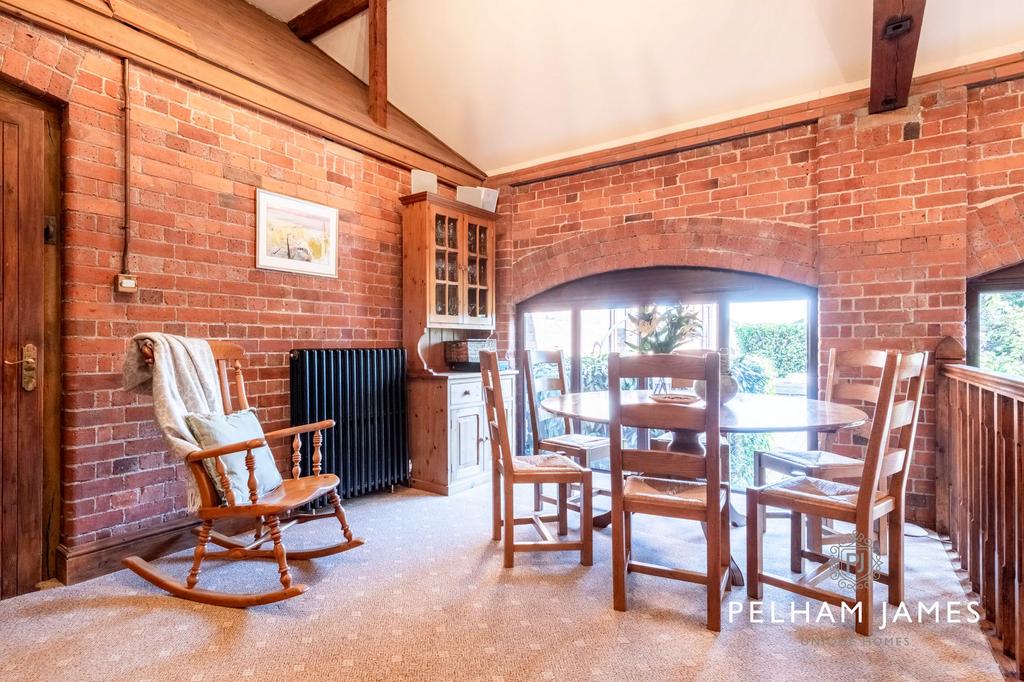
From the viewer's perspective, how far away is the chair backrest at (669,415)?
1886 millimetres

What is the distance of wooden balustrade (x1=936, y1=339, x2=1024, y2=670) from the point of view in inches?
70.2

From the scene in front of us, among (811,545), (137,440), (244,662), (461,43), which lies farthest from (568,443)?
(461,43)

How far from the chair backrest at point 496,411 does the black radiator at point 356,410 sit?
121 centimetres

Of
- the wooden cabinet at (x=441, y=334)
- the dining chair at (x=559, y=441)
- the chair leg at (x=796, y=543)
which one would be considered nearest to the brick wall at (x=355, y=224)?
the wooden cabinet at (x=441, y=334)

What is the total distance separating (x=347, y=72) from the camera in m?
4.15

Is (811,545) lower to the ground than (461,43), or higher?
lower

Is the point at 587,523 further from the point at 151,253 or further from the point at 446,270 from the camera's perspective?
the point at 151,253

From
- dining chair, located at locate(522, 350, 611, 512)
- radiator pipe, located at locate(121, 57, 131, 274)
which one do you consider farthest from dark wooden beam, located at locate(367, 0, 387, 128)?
dining chair, located at locate(522, 350, 611, 512)

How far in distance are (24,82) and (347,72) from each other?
229cm

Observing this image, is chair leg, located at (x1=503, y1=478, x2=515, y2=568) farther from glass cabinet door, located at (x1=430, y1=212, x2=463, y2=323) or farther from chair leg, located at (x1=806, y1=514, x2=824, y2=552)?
glass cabinet door, located at (x1=430, y1=212, x2=463, y2=323)

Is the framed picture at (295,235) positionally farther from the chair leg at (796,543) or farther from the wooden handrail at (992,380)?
the wooden handrail at (992,380)

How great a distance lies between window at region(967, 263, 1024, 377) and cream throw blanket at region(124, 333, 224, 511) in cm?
440

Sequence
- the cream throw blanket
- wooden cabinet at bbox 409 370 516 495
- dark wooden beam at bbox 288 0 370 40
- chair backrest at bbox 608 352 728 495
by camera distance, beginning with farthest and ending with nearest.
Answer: wooden cabinet at bbox 409 370 516 495, dark wooden beam at bbox 288 0 370 40, the cream throw blanket, chair backrest at bbox 608 352 728 495

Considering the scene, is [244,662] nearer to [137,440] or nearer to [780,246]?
[137,440]
